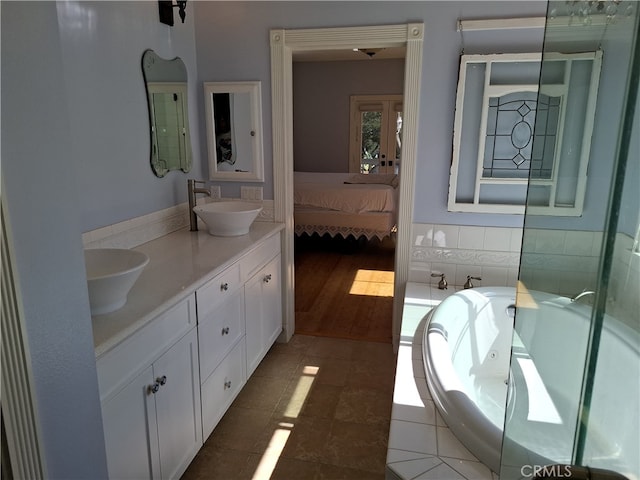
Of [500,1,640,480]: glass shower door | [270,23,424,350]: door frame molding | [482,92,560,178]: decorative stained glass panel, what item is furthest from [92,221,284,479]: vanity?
[482,92,560,178]: decorative stained glass panel

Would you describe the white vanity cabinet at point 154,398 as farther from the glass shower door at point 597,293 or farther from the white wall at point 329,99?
the white wall at point 329,99

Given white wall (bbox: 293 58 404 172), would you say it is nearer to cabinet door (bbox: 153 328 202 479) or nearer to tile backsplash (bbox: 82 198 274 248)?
tile backsplash (bbox: 82 198 274 248)

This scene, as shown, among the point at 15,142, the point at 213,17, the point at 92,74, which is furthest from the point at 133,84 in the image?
the point at 15,142

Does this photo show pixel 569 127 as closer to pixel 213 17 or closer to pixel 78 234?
pixel 78 234

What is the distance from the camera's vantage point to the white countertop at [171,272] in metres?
1.40

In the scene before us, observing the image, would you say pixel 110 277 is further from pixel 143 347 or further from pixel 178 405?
pixel 178 405

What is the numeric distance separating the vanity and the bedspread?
2.44 meters

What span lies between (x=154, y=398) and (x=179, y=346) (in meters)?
0.22

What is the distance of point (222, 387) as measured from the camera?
218cm

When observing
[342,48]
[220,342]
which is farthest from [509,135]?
[220,342]

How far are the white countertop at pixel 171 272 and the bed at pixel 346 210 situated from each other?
7.30 ft

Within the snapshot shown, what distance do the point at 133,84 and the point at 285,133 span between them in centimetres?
94

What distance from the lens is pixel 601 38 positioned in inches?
29.3

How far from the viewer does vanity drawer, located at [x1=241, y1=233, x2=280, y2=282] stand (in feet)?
7.87
